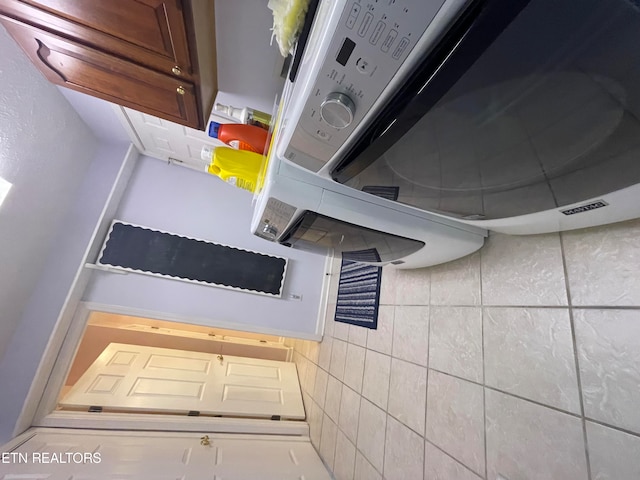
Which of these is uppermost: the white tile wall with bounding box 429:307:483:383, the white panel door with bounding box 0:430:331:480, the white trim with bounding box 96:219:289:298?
the white trim with bounding box 96:219:289:298

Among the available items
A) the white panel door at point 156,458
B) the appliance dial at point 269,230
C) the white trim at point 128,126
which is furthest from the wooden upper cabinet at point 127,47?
the white panel door at point 156,458

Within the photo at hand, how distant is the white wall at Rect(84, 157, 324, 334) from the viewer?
1581 mm

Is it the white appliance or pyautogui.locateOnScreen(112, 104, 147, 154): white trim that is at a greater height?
pyautogui.locateOnScreen(112, 104, 147, 154): white trim

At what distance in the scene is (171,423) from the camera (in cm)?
155

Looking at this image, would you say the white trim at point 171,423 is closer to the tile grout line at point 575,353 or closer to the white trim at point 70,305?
the white trim at point 70,305

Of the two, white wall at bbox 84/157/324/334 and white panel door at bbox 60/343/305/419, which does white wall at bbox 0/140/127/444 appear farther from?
white panel door at bbox 60/343/305/419

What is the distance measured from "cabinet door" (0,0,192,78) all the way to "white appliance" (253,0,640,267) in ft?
1.82

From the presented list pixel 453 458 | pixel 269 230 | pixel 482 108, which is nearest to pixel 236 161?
pixel 269 230

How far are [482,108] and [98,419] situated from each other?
2.14 metres

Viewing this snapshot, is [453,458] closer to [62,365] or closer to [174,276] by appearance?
[174,276]

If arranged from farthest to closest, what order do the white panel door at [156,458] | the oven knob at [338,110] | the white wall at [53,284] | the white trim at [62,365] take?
1. the white trim at [62,365]
2. the white wall at [53,284]
3. the white panel door at [156,458]
4. the oven knob at [338,110]

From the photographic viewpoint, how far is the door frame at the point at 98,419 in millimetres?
1413

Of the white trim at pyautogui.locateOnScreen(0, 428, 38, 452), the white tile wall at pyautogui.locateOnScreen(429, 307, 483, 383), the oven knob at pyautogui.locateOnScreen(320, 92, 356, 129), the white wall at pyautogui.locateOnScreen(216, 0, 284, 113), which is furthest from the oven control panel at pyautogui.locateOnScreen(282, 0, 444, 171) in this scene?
the white trim at pyautogui.locateOnScreen(0, 428, 38, 452)

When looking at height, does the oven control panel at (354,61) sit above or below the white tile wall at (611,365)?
above
